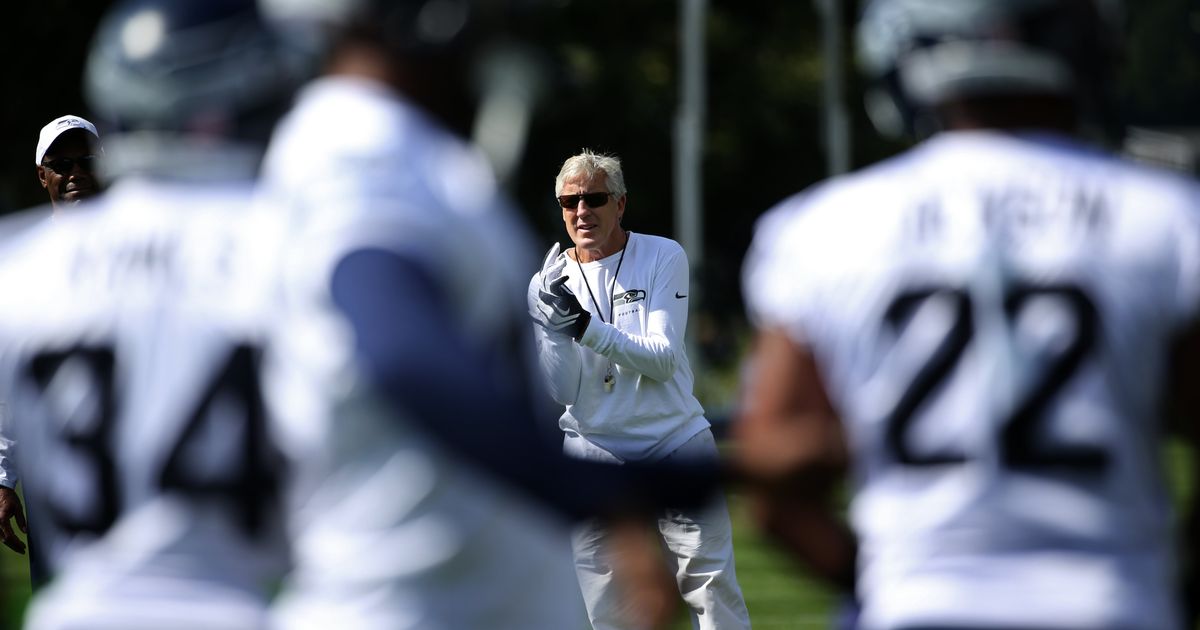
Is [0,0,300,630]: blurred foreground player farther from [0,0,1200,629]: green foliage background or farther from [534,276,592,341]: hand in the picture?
[0,0,1200,629]: green foliage background

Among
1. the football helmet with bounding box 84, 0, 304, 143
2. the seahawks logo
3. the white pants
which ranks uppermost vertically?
the football helmet with bounding box 84, 0, 304, 143

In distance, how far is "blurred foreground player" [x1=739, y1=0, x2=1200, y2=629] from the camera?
9.40 feet

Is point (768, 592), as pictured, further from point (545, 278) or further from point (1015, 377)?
point (1015, 377)

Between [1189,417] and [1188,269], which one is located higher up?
[1188,269]

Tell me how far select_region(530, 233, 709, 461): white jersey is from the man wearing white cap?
188cm

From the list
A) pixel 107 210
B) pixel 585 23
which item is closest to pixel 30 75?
pixel 585 23

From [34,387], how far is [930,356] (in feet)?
4.85

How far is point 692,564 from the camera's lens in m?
7.88

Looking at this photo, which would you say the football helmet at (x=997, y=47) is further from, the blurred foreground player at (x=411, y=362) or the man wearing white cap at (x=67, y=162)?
the man wearing white cap at (x=67, y=162)

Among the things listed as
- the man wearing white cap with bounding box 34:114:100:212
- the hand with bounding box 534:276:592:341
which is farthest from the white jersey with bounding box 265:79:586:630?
the hand with bounding box 534:276:592:341

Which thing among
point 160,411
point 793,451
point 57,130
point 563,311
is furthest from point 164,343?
point 563,311

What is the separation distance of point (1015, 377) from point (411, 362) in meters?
0.93

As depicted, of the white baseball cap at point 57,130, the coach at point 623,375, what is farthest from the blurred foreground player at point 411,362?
the coach at point 623,375

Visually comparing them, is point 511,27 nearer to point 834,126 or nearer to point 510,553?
point 510,553
